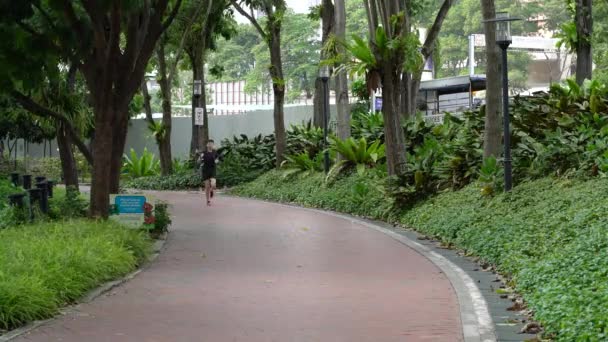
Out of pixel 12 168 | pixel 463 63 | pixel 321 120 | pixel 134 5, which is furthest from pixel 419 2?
pixel 463 63

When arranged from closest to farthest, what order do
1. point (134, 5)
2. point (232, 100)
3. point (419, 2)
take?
point (134, 5) < point (419, 2) < point (232, 100)

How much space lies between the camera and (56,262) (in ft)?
37.1

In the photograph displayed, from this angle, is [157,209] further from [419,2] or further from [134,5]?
[419,2]

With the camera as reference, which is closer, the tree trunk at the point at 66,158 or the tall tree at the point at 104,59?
the tall tree at the point at 104,59

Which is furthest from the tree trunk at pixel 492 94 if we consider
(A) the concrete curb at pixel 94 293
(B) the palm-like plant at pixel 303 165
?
(B) the palm-like plant at pixel 303 165

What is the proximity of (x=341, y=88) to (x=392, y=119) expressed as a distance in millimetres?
5549

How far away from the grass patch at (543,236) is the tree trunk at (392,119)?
69 cm

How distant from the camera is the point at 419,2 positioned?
3238cm

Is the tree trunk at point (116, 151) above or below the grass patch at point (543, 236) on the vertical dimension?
above

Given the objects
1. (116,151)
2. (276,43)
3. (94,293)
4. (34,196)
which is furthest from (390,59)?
(94,293)

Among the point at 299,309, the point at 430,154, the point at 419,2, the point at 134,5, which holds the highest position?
the point at 419,2

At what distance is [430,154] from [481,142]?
3.68 feet

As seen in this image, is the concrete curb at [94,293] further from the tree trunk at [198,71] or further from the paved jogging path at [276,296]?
the tree trunk at [198,71]

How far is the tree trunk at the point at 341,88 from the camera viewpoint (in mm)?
27672
